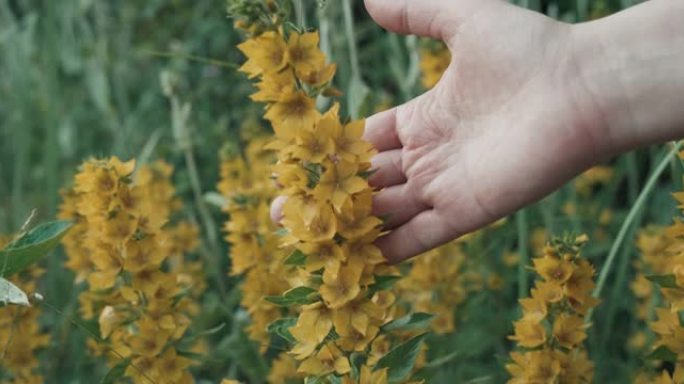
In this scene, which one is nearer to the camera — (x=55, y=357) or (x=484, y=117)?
(x=484, y=117)

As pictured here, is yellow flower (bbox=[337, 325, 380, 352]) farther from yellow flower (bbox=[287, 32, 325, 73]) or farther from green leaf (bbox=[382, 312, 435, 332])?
yellow flower (bbox=[287, 32, 325, 73])

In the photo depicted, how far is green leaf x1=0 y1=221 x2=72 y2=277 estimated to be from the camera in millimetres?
1394

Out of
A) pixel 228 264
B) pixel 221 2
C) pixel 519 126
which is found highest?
pixel 519 126

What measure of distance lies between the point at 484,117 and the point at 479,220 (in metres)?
0.14

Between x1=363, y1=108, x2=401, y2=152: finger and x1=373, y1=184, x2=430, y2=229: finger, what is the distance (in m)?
0.12

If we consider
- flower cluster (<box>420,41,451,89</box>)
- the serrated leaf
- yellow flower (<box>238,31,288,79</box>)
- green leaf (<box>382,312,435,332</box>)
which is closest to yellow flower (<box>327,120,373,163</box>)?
yellow flower (<box>238,31,288,79</box>)

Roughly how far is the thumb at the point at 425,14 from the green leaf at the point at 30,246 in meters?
0.50

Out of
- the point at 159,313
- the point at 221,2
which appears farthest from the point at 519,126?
the point at 221,2

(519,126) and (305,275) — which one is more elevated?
(519,126)

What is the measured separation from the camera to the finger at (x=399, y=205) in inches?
57.9

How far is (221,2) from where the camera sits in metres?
3.44

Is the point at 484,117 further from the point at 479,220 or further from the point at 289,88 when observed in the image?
the point at 289,88

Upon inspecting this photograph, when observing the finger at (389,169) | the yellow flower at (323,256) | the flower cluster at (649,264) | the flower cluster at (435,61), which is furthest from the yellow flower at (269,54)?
the flower cluster at (649,264)

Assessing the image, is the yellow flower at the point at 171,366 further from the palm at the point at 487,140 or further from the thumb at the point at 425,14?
the thumb at the point at 425,14
